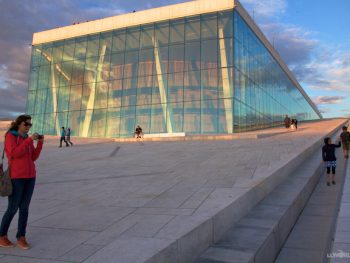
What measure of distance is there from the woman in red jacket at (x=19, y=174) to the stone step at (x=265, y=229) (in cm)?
225

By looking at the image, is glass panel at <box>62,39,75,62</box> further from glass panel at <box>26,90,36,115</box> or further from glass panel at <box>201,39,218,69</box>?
glass panel at <box>201,39,218,69</box>

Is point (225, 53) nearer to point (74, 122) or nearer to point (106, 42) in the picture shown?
point (106, 42)

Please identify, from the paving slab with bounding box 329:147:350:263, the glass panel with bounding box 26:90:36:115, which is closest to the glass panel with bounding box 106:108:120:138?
the glass panel with bounding box 26:90:36:115

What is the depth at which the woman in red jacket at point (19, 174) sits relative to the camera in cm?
416

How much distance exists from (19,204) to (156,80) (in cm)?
2734

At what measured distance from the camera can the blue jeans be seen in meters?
4.16

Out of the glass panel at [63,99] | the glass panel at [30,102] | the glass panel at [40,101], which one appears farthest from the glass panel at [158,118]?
the glass panel at [30,102]

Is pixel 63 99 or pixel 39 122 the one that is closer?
pixel 63 99

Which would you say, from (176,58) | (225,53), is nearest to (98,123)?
(176,58)

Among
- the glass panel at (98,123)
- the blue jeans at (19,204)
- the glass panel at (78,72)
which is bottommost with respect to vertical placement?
the blue jeans at (19,204)

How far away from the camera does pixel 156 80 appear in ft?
102

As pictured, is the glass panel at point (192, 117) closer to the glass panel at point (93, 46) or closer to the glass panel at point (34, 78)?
the glass panel at point (93, 46)

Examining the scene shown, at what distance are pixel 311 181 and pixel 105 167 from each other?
674cm

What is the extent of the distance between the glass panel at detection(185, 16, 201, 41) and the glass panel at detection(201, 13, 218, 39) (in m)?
0.40
